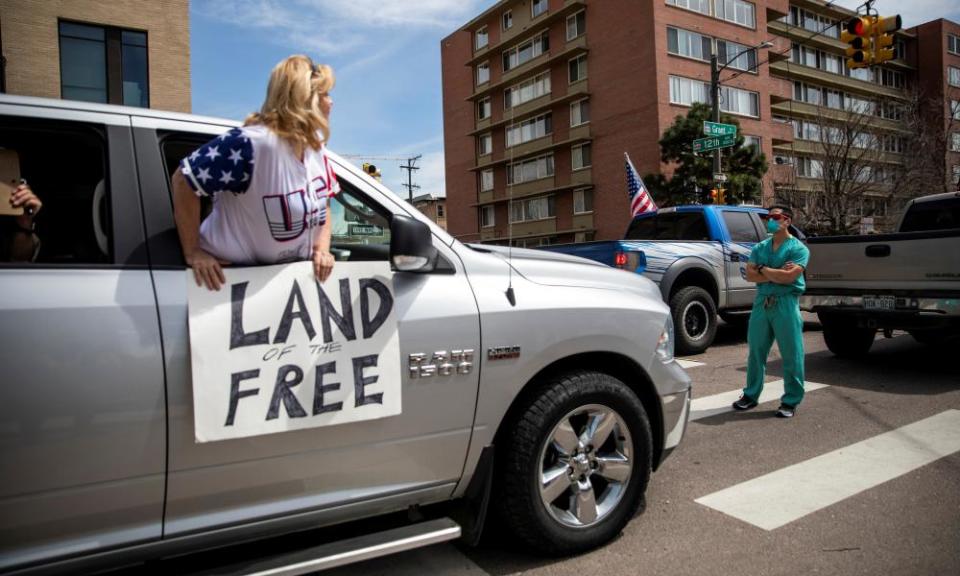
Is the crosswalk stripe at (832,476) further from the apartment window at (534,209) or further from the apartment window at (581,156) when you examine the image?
the apartment window at (534,209)

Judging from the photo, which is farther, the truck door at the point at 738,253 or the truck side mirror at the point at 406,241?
the truck door at the point at 738,253

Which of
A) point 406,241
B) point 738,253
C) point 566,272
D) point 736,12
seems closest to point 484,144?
point 736,12

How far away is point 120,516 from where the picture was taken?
6.77 ft

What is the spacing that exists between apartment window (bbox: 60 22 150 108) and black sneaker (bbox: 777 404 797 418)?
16875mm

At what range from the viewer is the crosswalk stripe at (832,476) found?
11.7 feet

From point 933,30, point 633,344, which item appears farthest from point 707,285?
point 933,30

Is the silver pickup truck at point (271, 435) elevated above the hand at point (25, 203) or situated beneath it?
situated beneath

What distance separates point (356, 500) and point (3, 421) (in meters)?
1.15

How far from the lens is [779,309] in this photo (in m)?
5.55

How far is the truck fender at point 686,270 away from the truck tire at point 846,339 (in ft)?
4.81

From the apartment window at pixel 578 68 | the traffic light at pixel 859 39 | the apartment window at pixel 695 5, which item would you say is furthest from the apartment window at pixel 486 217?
the traffic light at pixel 859 39

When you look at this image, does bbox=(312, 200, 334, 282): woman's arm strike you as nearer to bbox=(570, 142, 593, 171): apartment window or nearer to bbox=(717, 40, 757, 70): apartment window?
bbox=(570, 142, 593, 171): apartment window

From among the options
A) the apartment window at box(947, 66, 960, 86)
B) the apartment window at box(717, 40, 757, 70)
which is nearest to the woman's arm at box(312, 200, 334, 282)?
the apartment window at box(717, 40, 757, 70)

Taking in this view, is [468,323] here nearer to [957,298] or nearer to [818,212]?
[957,298]
